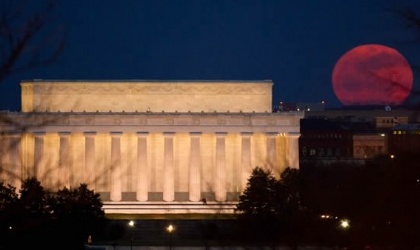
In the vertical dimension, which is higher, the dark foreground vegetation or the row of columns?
the row of columns

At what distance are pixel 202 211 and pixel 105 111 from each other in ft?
43.9

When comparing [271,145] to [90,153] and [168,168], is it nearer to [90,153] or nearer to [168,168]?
[168,168]

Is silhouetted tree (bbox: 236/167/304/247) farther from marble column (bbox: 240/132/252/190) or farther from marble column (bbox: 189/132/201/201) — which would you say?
marble column (bbox: 189/132/201/201)

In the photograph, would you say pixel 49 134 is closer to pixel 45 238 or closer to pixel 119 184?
pixel 119 184

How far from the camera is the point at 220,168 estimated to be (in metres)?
90.5

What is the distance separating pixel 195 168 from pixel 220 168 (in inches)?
84.5

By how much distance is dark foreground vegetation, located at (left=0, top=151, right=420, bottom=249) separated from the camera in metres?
31.0

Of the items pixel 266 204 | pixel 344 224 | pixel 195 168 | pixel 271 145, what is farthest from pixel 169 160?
pixel 344 224

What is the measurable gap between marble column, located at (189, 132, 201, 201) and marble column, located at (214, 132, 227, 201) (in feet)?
5.08

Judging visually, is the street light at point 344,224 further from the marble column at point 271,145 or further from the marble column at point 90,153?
the marble column at point 90,153

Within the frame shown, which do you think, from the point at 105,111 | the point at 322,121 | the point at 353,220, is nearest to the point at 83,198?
the point at 353,220

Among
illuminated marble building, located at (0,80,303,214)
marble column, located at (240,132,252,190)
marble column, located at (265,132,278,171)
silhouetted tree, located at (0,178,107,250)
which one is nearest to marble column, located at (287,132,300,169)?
illuminated marble building, located at (0,80,303,214)

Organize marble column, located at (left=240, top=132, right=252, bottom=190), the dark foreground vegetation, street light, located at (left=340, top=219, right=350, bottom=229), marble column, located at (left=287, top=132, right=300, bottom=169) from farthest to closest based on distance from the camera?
1. marble column, located at (left=287, top=132, right=300, bottom=169)
2. marble column, located at (left=240, top=132, right=252, bottom=190)
3. street light, located at (left=340, top=219, right=350, bottom=229)
4. the dark foreground vegetation

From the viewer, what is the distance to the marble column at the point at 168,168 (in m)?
90.1
